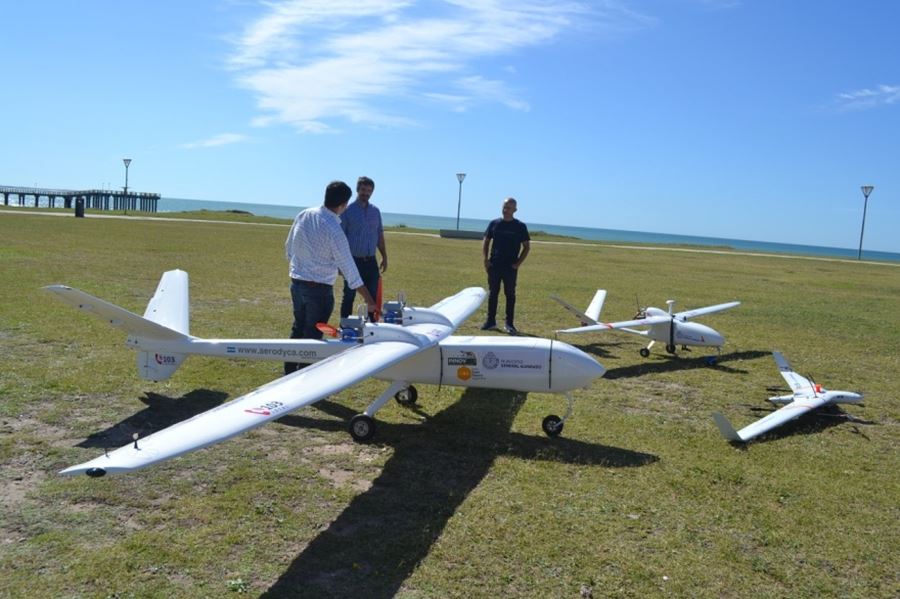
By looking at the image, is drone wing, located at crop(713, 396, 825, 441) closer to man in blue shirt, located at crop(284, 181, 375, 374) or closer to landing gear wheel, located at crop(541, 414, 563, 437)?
landing gear wheel, located at crop(541, 414, 563, 437)

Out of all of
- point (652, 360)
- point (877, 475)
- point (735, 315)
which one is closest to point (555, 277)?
point (735, 315)

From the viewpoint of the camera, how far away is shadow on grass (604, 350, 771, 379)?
10.9 metres

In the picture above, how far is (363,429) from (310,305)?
5.96 ft

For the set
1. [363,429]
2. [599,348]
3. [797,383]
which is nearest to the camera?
[363,429]

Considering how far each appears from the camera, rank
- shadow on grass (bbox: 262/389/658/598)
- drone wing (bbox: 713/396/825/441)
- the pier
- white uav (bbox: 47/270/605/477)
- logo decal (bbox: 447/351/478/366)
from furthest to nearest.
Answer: the pier → logo decal (bbox: 447/351/478/366) → drone wing (bbox: 713/396/825/441) → white uav (bbox: 47/270/605/477) → shadow on grass (bbox: 262/389/658/598)

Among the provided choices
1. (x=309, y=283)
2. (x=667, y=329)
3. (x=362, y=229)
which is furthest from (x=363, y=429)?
(x=667, y=329)

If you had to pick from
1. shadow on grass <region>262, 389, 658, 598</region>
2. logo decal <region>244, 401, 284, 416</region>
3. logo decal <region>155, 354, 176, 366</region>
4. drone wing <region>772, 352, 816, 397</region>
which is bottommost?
shadow on grass <region>262, 389, 658, 598</region>

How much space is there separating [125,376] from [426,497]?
514cm

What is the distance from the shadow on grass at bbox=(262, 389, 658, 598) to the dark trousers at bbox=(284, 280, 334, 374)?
99cm

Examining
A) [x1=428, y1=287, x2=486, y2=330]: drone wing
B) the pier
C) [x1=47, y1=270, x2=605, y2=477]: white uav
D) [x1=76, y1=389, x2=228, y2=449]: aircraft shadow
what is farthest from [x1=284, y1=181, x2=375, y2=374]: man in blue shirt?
the pier

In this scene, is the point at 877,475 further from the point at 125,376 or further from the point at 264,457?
the point at 125,376

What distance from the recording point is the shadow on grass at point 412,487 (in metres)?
4.52

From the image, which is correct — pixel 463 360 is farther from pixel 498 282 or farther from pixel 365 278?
pixel 498 282

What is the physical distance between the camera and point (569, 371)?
24.4 feet
